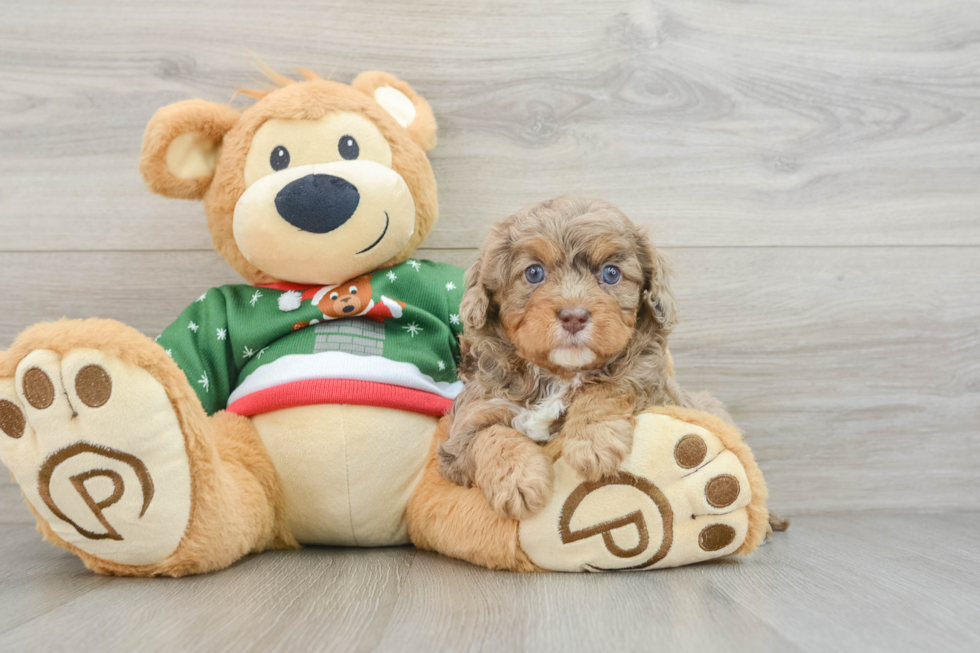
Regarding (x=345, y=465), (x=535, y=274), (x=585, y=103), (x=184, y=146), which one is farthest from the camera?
(x=585, y=103)

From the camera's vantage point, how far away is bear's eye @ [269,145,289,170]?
129 centimetres

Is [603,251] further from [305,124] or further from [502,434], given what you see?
[305,124]

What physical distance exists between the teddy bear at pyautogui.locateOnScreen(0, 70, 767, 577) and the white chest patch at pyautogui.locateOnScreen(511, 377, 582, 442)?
5cm

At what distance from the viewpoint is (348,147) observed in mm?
1299

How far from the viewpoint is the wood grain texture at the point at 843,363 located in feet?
5.27

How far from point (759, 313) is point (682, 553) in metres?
0.74

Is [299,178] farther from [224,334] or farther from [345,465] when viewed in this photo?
[345,465]

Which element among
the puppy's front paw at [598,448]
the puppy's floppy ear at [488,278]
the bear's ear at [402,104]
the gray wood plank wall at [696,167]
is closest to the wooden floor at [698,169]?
the gray wood plank wall at [696,167]

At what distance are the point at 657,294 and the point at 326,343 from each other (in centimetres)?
59

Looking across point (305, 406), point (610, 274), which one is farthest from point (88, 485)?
point (610, 274)

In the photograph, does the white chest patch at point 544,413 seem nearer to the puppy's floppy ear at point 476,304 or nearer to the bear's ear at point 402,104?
the puppy's floppy ear at point 476,304

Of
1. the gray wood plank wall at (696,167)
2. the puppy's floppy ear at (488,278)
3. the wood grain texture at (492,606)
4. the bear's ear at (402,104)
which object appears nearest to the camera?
the wood grain texture at (492,606)

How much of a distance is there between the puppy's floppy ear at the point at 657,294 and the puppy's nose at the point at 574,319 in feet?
→ 0.53

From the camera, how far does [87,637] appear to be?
810 millimetres
